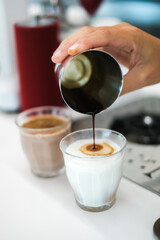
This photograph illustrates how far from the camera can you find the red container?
1.15 metres

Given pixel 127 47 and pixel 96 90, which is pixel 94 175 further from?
pixel 127 47

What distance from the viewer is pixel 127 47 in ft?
2.74

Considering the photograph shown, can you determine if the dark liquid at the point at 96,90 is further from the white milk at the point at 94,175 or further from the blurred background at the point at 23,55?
the blurred background at the point at 23,55

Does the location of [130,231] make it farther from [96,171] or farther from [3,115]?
[3,115]

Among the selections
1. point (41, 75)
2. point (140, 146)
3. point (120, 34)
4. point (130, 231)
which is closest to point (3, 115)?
point (41, 75)

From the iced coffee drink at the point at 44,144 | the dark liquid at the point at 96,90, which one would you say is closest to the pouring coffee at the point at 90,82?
the dark liquid at the point at 96,90

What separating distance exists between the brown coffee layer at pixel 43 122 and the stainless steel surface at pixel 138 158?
209mm

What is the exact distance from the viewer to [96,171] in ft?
2.39

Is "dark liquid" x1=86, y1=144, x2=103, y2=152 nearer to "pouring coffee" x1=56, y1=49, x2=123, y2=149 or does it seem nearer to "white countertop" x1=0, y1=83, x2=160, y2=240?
"pouring coffee" x1=56, y1=49, x2=123, y2=149

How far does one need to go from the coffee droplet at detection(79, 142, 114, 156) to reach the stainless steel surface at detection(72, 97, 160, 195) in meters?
0.13

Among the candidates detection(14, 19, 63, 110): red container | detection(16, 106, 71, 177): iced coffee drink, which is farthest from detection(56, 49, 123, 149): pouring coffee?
detection(14, 19, 63, 110): red container

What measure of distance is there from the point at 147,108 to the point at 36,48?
505 millimetres

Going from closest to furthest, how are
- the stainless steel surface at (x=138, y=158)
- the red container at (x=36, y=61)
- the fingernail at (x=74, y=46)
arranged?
the fingernail at (x=74, y=46)
the stainless steel surface at (x=138, y=158)
the red container at (x=36, y=61)

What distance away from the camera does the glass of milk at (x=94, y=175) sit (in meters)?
0.73
